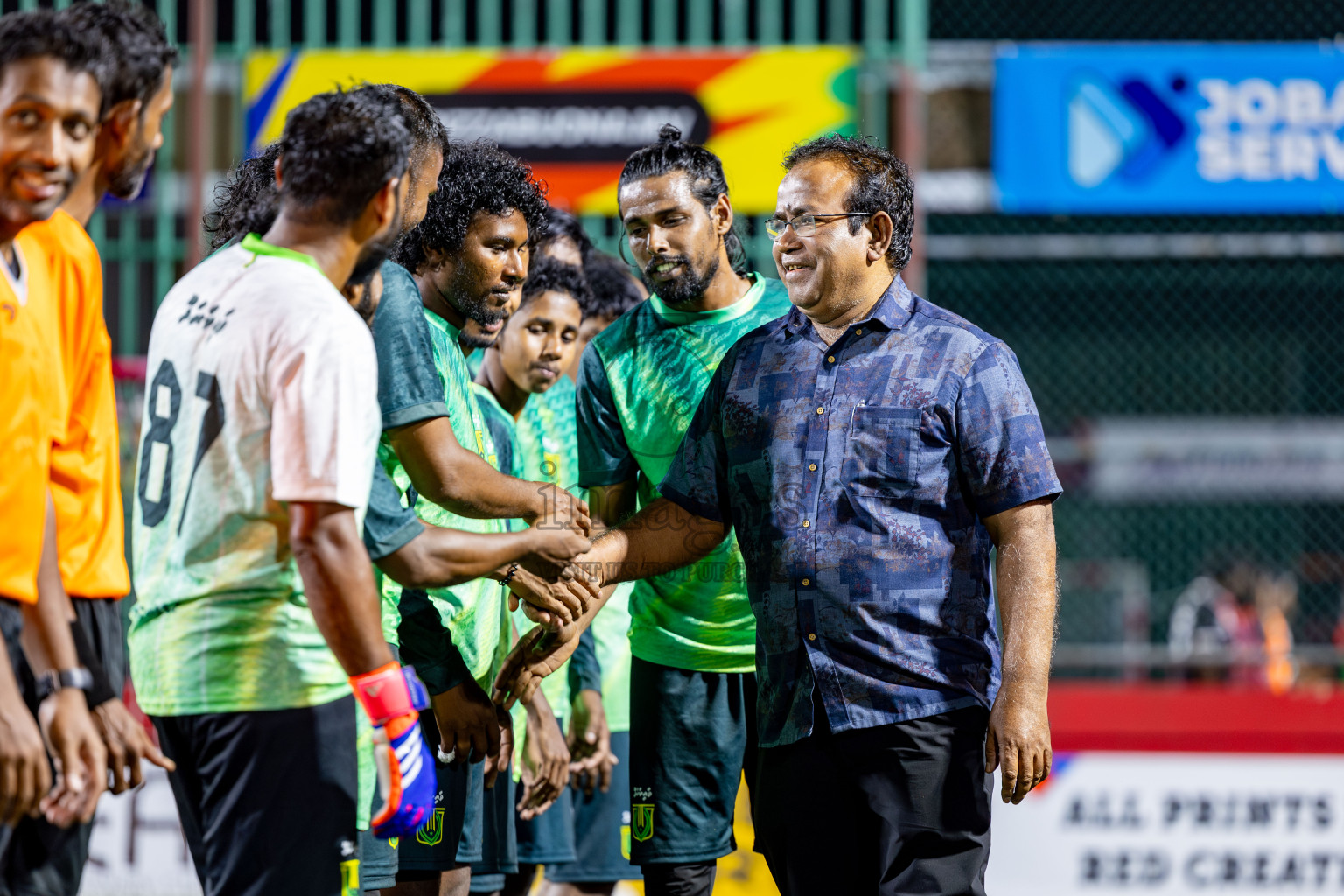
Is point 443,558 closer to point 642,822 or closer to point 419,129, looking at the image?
point 419,129

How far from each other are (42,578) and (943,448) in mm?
1814

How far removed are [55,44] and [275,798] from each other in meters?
1.29

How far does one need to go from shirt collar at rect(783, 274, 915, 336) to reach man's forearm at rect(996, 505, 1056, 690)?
0.53m

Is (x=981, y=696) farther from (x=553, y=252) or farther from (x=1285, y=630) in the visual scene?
(x=1285, y=630)

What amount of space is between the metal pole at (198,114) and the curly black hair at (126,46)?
4.55 m

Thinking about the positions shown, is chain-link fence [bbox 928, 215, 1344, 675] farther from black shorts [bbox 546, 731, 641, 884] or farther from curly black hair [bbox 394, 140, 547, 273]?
curly black hair [bbox 394, 140, 547, 273]

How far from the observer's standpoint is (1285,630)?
52.0ft

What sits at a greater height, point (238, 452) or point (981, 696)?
point (238, 452)

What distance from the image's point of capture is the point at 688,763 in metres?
4.09

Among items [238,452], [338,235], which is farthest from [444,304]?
[238,452]

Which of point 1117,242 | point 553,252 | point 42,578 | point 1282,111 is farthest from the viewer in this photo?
point 1117,242

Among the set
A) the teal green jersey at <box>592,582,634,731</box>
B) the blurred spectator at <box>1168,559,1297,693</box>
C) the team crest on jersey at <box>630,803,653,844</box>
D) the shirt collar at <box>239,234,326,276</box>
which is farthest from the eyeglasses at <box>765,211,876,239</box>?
the blurred spectator at <box>1168,559,1297,693</box>

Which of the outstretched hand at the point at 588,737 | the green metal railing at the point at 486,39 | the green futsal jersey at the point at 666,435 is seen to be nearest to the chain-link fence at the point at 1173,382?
the green metal railing at the point at 486,39

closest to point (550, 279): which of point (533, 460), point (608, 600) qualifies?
point (533, 460)
